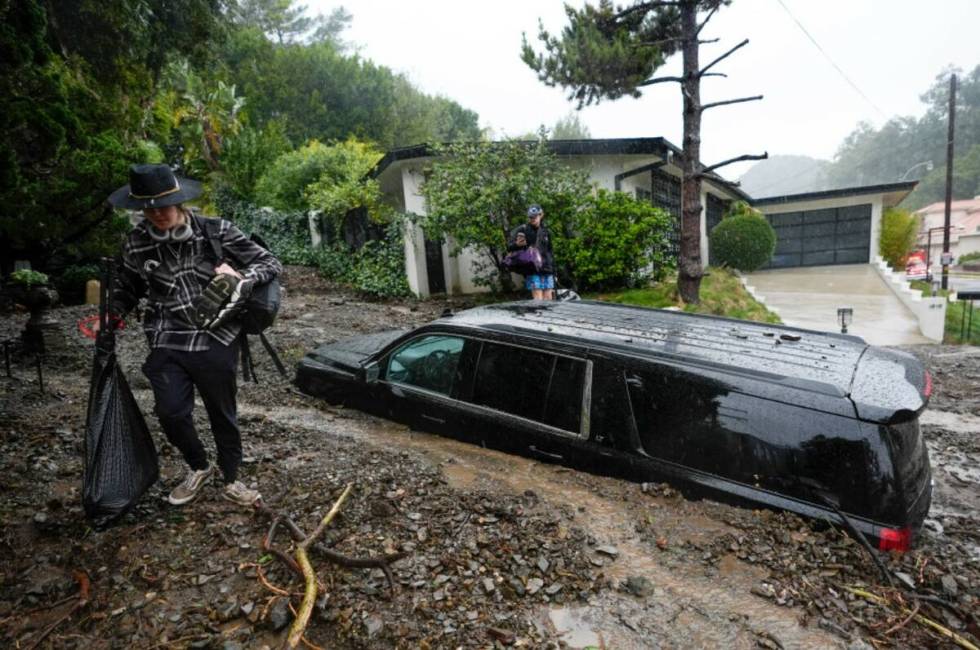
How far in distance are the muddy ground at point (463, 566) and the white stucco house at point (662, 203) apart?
8.97 metres

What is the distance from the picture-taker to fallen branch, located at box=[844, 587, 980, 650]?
6.73 feet

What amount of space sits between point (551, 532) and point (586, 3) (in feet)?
35.6

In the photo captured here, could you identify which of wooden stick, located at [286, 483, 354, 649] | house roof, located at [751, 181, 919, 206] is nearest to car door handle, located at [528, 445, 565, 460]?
wooden stick, located at [286, 483, 354, 649]

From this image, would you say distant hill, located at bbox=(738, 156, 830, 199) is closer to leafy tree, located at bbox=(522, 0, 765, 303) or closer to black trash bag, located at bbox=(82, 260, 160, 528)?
leafy tree, located at bbox=(522, 0, 765, 303)

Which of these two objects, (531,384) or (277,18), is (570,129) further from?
(531,384)

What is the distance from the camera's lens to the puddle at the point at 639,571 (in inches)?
85.1

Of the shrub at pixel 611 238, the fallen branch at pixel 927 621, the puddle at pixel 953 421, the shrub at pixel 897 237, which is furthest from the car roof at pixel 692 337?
the shrub at pixel 897 237

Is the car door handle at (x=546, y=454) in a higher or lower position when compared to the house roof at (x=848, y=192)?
lower

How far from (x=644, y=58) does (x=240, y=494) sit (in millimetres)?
10823

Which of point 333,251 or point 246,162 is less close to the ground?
point 246,162

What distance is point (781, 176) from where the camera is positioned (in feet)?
492

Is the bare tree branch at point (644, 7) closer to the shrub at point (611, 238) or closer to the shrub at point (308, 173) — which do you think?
the shrub at point (611, 238)

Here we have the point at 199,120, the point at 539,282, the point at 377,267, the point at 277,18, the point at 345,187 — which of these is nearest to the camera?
the point at 539,282

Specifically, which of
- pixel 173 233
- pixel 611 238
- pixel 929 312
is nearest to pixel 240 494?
pixel 173 233
